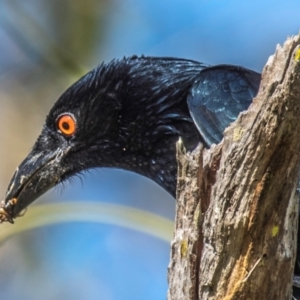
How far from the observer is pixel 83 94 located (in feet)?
5.54

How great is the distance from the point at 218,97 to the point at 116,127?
1.02 ft

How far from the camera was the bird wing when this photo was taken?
147 cm

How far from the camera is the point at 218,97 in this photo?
153 centimetres

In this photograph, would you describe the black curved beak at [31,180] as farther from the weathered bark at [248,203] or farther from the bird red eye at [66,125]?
the weathered bark at [248,203]

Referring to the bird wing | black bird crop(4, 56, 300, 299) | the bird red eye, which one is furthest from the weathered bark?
the bird red eye

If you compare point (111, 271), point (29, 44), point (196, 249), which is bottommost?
point (196, 249)

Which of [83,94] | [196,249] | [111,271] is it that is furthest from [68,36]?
[196,249]

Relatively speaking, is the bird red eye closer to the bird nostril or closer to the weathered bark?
the bird nostril

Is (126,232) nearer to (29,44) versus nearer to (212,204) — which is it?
(29,44)

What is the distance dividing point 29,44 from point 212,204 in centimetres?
166

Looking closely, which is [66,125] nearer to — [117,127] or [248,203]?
[117,127]

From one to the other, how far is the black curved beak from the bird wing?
0.41 meters

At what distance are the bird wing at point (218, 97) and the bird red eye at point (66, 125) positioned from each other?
13.2 inches

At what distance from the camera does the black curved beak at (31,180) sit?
1.64 metres
